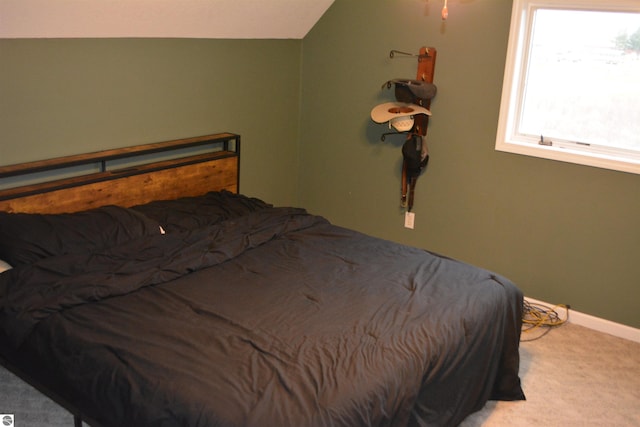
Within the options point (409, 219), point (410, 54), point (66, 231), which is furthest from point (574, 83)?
point (66, 231)

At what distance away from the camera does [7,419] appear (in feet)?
8.99

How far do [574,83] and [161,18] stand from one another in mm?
2354

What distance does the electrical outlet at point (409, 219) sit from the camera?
175 inches

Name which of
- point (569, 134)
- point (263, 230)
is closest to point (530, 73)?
point (569, 134)

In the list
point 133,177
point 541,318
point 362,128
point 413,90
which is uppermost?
point 413,90

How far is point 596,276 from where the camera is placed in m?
3.77

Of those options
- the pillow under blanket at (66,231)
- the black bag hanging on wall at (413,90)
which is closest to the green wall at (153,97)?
the pillow under blanket at (66,231)

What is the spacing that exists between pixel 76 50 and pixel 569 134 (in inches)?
109

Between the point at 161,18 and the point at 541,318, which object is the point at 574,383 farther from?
the point at 161,18

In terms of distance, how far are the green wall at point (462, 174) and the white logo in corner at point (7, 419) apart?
8.69ft

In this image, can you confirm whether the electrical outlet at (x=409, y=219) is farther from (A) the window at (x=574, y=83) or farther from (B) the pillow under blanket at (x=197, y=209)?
(B) the pillow under blanket at (x=197, y=209)

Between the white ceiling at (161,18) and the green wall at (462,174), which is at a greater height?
the white ceiling at (161,18)

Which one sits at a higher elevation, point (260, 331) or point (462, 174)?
point (462, 174)

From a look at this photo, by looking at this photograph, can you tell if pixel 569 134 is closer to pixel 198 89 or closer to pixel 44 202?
pixel 198 89
